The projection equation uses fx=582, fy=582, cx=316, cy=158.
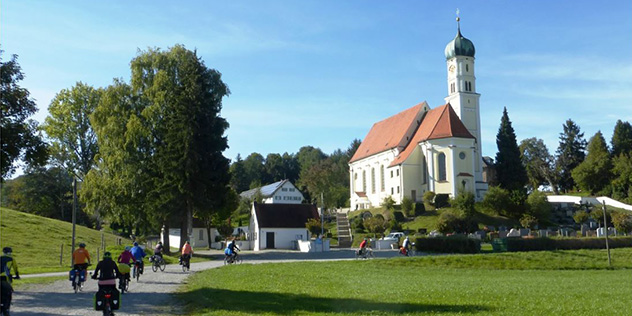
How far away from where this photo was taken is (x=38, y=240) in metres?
39.8

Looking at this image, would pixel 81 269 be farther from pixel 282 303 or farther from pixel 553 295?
pixel 553 295

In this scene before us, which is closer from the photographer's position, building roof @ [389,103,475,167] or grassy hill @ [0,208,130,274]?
grassy hill @ [0,208,130,274]

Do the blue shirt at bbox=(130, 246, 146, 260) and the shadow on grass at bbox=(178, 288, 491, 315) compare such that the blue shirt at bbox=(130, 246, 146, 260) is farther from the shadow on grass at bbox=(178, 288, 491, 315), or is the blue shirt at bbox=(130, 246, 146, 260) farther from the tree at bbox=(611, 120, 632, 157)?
the tree at bbox=(611, 120, 632, 157)

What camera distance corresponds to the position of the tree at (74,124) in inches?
2116

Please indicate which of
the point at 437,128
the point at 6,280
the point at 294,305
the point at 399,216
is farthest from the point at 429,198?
the point at 6,280

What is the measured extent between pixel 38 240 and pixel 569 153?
86287mm

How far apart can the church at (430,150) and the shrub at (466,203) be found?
3.11 m

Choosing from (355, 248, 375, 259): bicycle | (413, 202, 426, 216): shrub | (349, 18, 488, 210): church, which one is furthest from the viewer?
(349, 18, 488, 210): church

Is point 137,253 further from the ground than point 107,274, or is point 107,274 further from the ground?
point 137,253

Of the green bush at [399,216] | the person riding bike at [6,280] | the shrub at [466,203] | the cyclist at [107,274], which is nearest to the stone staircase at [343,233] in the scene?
the green bush at [399,216]

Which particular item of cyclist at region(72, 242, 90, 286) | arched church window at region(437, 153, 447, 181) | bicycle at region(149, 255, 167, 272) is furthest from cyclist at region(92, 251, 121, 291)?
arched church window at region(437, 153, 447, 181)

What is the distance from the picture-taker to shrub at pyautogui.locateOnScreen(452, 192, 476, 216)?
6073 cm

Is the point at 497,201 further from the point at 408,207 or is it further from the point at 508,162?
the point at 508,162

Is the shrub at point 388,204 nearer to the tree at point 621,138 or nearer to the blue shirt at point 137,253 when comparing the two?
the tree at point 621,138
